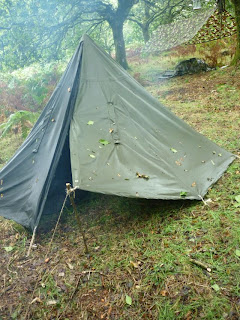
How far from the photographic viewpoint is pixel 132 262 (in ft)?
9.00

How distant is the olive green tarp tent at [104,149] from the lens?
10.2 ft

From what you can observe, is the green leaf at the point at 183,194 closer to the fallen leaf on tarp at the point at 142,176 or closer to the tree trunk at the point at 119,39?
the fallen leaf on tarp at the point at 142,176

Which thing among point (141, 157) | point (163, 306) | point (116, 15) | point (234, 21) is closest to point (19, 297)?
point (163, 306)

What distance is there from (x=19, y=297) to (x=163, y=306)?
4.72ft

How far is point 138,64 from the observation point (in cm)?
1528

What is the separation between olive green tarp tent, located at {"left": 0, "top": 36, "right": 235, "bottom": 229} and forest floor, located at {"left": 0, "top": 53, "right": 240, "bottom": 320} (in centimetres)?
32

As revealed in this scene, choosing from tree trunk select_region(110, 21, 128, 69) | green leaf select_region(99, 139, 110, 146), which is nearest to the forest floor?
green leaf select_region(99, 139, 110, 146)

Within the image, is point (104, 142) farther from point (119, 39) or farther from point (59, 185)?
point (119, 39)

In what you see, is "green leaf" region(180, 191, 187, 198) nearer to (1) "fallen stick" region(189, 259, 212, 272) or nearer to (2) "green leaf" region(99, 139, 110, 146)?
(1) "fallen stick" region(189, 259, 212, 272)

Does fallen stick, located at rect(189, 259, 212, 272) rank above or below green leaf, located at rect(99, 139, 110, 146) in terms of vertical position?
below

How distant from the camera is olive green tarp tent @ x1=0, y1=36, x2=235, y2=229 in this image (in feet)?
10.2

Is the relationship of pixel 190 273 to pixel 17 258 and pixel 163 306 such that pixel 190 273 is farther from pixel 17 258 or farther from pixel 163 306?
pixel 17 258

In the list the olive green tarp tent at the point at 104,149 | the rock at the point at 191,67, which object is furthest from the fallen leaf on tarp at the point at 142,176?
the rock at the point at 191,67

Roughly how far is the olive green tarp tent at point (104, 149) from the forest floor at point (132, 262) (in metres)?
0.32
